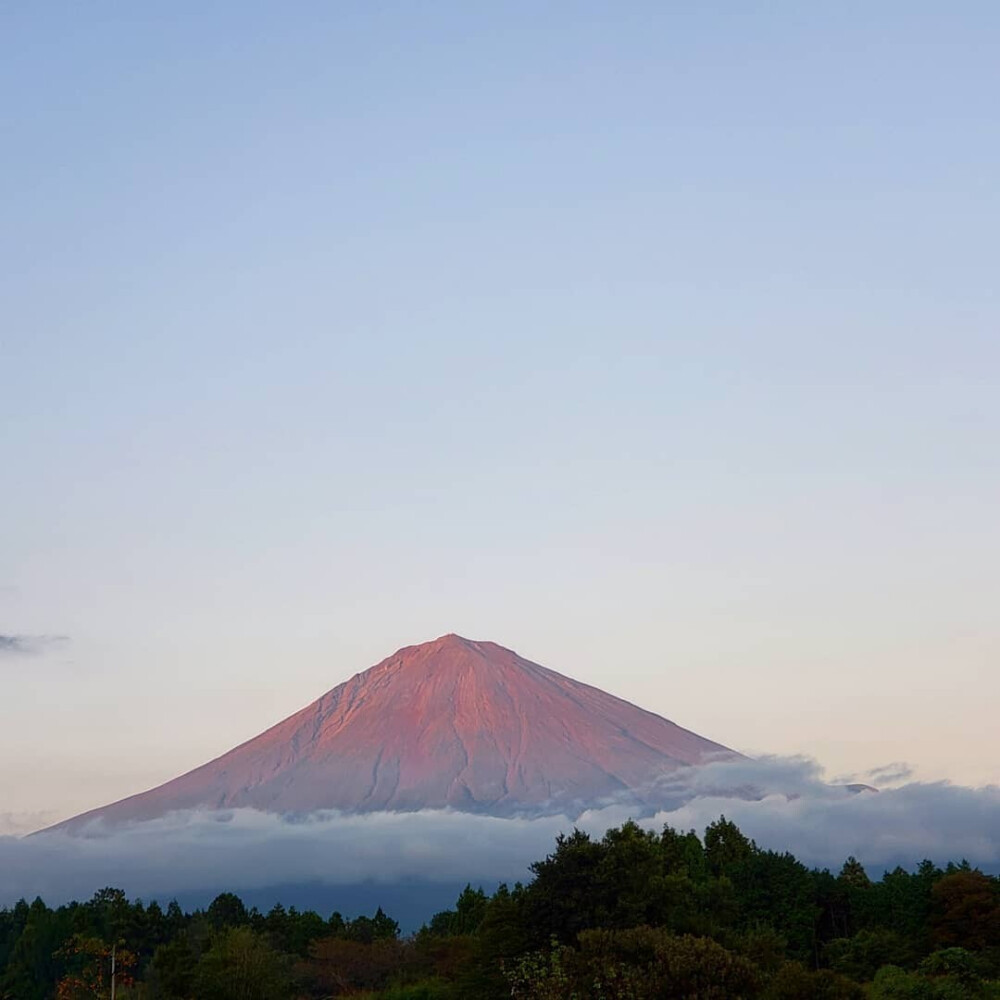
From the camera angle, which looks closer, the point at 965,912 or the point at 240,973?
the point at 965,912

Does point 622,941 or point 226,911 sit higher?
point 226,911

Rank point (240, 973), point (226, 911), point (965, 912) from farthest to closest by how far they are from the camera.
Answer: point (226, 911) < point (240, 973) < point (965, 912)

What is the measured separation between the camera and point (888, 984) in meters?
50.5

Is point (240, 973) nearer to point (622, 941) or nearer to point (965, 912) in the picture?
point (965, 912)

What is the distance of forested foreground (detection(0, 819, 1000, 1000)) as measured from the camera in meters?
37.7

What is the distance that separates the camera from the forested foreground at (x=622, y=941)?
124ft

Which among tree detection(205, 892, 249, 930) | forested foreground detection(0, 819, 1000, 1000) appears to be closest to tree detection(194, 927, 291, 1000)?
forested foreground detection(0, 819, 1000, 1000)

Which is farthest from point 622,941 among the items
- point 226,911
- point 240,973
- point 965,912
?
point 226,911

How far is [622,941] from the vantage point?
3769 centimetres

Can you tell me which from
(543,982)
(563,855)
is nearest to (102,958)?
(563,855)

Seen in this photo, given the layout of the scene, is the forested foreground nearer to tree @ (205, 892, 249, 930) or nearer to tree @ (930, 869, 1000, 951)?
tree @ (930, 869, 1000, 951)

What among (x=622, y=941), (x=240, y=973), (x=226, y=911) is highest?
(x=226, y=911)

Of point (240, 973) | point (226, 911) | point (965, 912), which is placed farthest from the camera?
point (226, 911)

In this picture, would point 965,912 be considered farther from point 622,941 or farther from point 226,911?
point 226,911
